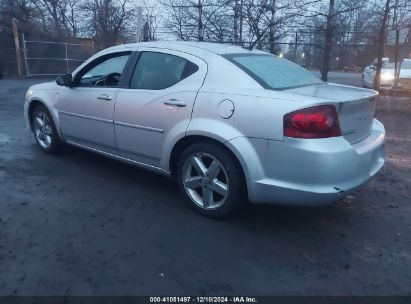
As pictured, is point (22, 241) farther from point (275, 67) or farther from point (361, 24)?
point (361, 24)

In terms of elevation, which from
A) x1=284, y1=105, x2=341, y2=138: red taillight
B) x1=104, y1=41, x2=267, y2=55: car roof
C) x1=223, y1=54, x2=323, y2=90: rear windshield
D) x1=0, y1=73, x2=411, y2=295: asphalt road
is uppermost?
x1=104, y1=41, x2=267, y2=55: car roof

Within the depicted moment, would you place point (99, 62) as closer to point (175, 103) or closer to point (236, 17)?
point (175, 103)

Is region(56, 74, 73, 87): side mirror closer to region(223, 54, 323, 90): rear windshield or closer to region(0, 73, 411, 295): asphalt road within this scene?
region(0, 73, 411, 295): asphalt road

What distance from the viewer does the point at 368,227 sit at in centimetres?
344

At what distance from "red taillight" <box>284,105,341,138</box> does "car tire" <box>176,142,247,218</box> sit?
23.3 inches

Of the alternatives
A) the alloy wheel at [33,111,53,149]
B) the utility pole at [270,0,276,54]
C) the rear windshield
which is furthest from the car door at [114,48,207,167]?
the utility pole at [270,0,276,54]

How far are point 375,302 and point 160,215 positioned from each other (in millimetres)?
1960

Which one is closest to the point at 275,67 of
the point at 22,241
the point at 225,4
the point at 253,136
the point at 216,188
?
the point at 253,136

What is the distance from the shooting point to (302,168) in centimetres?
289

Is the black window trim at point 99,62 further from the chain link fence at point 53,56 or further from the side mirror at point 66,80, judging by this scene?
the chain link fence at point 53,56

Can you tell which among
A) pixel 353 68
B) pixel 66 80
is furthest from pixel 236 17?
pixel 353 68

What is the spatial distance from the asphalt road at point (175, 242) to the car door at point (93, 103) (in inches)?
19.5

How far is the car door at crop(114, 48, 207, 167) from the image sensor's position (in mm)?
3537

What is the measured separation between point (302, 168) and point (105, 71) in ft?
9.43
